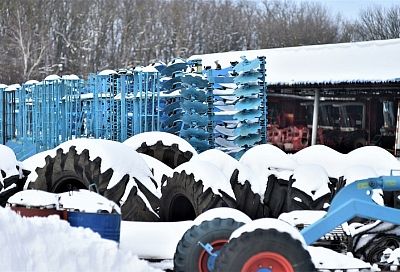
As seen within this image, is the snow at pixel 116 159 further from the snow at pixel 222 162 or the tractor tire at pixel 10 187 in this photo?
the snow at pixel 222 162

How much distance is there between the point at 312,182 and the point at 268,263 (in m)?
3.01

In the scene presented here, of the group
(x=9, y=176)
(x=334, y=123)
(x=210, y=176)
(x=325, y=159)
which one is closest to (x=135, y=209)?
(x=210, y=176)

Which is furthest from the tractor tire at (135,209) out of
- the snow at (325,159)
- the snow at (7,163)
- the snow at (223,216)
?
the snow at (325,159)

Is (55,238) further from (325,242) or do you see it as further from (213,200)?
(213,200)

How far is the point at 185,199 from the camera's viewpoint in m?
8.51

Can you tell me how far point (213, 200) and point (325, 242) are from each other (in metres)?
1.66

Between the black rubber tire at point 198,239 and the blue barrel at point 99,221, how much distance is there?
622 millimetres

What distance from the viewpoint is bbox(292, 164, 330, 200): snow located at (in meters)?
8.03

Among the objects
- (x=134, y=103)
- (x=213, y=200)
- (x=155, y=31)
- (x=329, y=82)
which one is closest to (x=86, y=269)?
(x=213, y=200)

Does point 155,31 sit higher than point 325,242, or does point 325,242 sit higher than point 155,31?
point 155,31

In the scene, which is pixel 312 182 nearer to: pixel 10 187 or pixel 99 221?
pixel 99 221

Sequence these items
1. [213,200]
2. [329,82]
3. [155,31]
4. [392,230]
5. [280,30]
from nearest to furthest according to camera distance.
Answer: [392,230] → [213,200] → [329,82] → [155,31] → [280,30]

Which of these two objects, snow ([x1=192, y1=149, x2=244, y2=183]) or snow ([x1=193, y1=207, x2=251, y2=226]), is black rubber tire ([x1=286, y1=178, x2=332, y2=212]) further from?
snow ([x1=193, y1=207, x2=251, y2=226])

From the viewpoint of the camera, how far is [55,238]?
172 inches
